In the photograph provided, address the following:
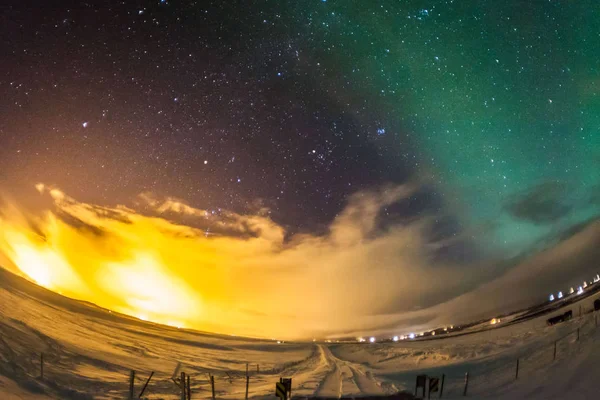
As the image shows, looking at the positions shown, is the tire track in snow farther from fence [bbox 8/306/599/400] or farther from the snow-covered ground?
fence [bbox 8/306/599/400]

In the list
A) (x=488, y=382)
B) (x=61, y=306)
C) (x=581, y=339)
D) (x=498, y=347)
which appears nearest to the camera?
(x=488, y=382)

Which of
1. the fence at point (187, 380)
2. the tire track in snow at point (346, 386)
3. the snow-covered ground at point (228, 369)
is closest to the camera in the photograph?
the fence at point (187, 380)

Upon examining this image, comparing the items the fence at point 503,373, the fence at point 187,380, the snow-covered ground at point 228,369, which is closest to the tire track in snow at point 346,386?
the snow-covered ground at point 228,369

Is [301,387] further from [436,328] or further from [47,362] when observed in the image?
[436,328]

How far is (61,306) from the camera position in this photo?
6112cm

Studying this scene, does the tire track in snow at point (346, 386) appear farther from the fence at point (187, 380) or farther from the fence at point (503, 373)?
the fence at point (187, 380)

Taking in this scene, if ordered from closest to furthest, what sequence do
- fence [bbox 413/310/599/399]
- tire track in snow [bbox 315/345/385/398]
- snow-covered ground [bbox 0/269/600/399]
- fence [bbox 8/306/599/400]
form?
fence [bbox 8/306/599/400] < snow-covered ground [bbox 0/269/600/399] < tire track in snow [bbox 315/345/385/398] < fence [bbox 413/310/599/399]

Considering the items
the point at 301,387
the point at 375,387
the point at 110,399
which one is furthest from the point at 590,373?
the point at 110,399

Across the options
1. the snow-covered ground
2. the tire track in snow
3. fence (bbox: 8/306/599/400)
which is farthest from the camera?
the tire track in snow

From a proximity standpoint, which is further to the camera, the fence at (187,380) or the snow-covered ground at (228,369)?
the snow-covered ground at (228,369)

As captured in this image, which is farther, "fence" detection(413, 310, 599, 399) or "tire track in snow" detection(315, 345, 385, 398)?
"fence" detection(413, 310, 599, 399)

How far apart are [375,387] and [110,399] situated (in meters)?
14.1

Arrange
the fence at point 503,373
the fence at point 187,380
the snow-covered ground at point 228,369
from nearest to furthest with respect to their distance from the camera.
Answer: the fence at point 187,380
the snow-covered ground at point 228,369
the fence at point 503,373

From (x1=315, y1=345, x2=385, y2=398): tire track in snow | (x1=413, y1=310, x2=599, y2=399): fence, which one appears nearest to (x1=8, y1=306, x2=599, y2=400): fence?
(x1=413, y1=310, x2=599, y2=399): fence
